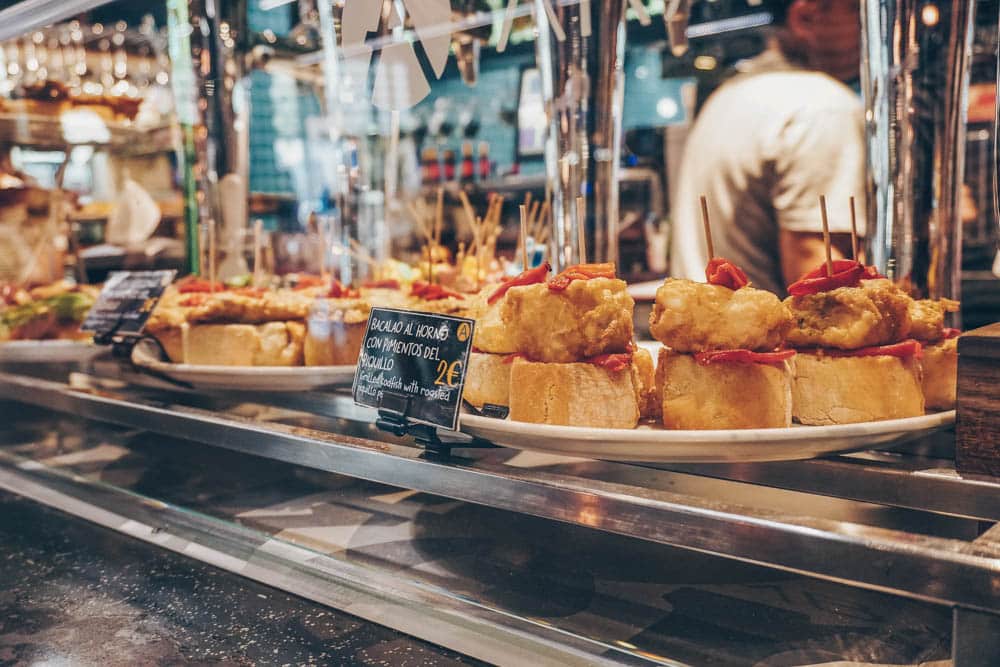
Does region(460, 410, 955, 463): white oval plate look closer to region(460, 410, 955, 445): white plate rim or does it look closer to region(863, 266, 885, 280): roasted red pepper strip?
region(460, 410, 955, 445): white plate rim

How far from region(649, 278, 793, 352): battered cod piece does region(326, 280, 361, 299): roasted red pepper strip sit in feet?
2.39

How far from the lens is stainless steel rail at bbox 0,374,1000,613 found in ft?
1.93

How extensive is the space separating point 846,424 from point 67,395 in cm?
125

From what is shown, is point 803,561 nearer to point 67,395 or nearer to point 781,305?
point 781,305

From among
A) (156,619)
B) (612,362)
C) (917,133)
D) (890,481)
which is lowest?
(156,619)

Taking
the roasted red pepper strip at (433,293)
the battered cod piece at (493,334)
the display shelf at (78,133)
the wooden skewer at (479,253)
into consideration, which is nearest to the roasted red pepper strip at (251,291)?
the roasted red pepper strip at (433,293)

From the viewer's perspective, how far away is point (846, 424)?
2.90 feet

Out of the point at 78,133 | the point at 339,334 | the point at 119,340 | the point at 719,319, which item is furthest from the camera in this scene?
the point at 78,133

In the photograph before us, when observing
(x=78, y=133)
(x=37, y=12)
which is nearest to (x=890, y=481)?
(x=37, y=12)

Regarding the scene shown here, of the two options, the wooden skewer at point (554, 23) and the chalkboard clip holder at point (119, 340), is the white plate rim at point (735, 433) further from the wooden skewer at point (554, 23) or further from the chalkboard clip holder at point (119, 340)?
the chalkboard clip holder at point (119, 340)

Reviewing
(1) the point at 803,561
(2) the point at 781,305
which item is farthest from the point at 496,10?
(1) the point at 803,561

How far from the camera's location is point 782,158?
275 centimetres

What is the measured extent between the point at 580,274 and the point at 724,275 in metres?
0.16

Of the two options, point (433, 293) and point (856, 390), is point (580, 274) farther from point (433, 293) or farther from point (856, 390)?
point (433, 293)
